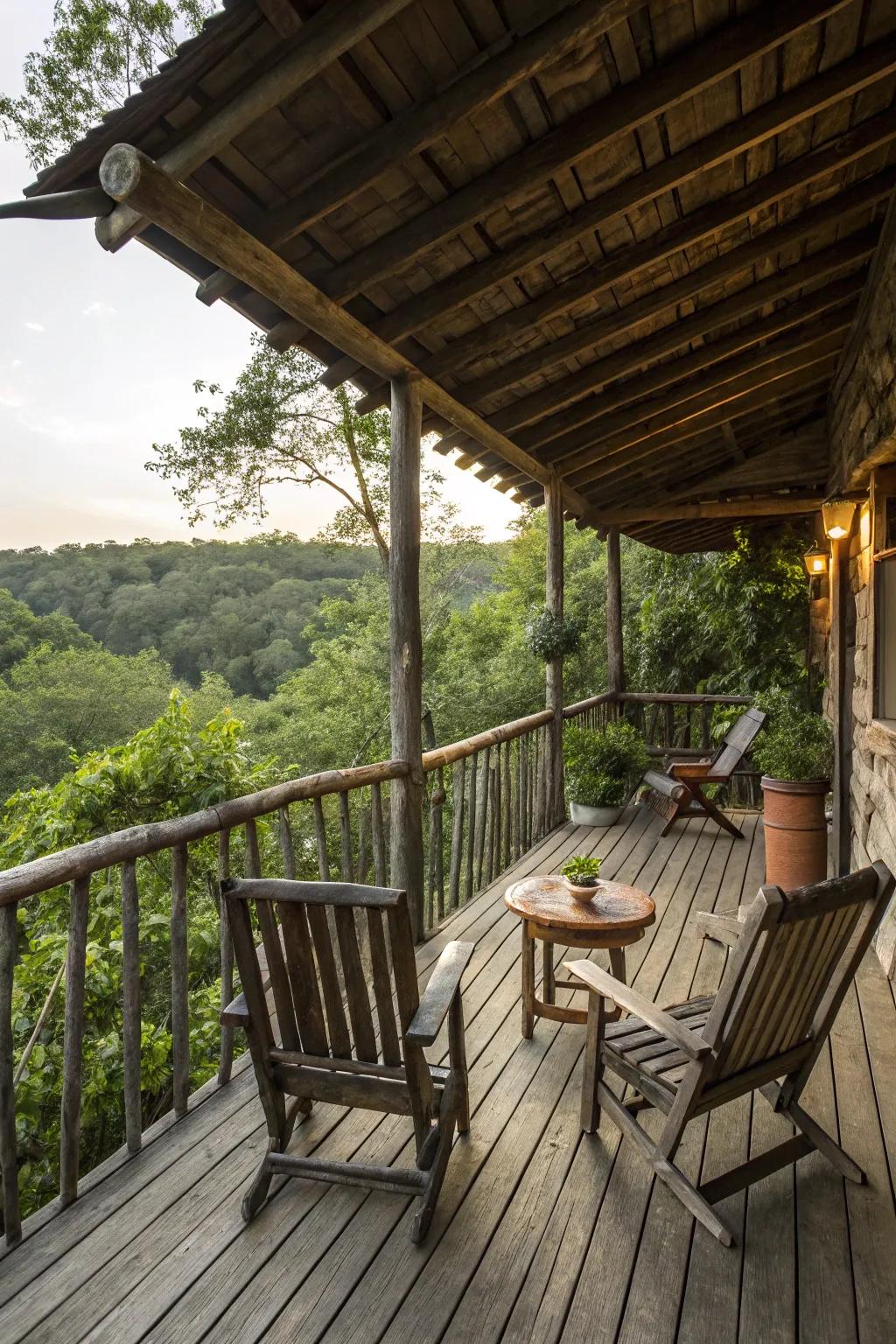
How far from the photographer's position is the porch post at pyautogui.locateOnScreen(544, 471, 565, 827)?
6.04 metres

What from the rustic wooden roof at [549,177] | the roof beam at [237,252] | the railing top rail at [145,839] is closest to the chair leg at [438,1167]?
the railing top rail at [145,839]

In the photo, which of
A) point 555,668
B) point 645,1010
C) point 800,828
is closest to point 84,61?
point 555,668

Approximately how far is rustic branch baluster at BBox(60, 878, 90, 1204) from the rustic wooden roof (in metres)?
1.98

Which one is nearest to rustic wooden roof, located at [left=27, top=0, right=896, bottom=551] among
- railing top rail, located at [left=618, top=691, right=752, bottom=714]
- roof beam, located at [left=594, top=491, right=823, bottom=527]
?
roof beam, located at [left=594, top=491, right=823, bottom=527]

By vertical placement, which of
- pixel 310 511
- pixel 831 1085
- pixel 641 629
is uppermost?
pixel 310 511

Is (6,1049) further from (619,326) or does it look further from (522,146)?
(619,326)

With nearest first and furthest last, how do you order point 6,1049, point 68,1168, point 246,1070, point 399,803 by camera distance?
point 6,1049, point 68,1168, point 246,1070, point 399,803

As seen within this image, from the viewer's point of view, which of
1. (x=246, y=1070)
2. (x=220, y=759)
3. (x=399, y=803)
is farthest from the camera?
(x=220, y=759)

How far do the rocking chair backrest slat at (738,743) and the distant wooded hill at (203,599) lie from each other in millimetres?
14204

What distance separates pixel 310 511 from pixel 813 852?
843 inches

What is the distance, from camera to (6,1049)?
1.80 metres

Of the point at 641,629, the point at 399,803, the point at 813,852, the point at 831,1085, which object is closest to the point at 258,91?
the point at 399,803

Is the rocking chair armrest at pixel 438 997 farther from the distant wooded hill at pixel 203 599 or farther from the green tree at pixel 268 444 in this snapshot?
the distant wooded hill at pixel 203 599

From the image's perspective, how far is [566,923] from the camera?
2.56 metres
